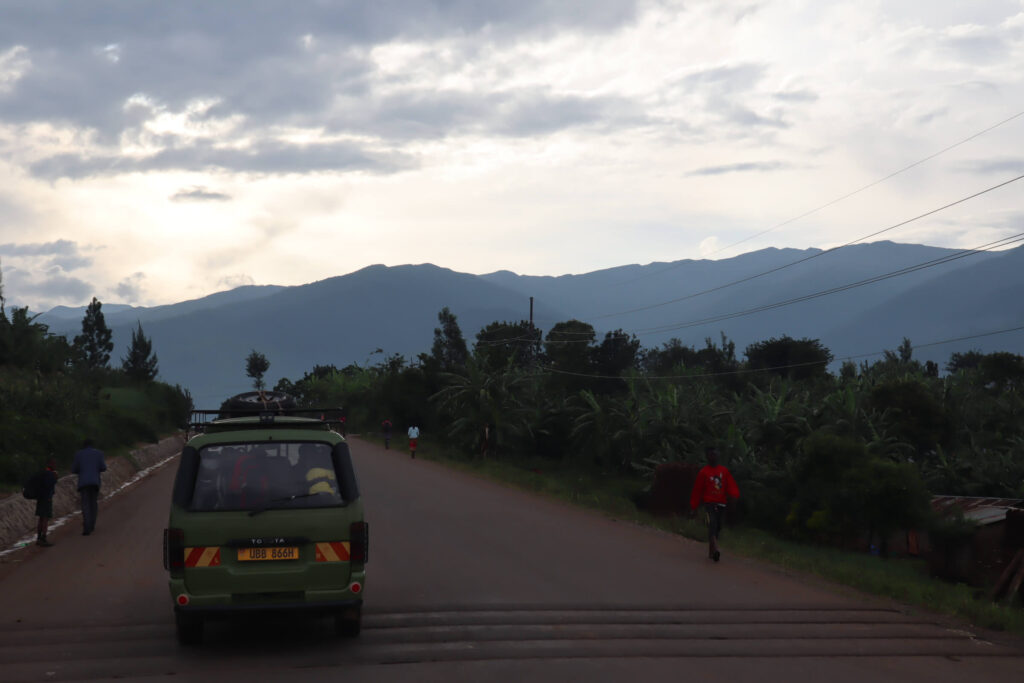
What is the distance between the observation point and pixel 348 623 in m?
8.24

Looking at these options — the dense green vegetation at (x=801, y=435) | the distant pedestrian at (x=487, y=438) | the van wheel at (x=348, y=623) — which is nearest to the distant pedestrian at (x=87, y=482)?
the van wheel at (x=348, y=623)

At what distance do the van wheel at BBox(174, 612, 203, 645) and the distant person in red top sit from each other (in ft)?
25.1

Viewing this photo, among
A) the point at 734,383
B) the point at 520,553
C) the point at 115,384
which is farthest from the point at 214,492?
the point at 734,383

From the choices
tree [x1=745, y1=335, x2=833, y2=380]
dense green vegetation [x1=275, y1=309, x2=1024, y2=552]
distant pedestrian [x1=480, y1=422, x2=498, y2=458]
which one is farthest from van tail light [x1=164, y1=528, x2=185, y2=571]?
tree [x1=745, y1=335, x2=833, y2=380]

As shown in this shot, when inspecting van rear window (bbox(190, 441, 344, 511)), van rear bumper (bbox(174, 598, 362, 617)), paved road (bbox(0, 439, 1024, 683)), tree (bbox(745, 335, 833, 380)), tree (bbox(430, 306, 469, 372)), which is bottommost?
paved road (bbox(0, 439, 1024, 683))

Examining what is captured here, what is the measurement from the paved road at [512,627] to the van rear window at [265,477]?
4.21 ft

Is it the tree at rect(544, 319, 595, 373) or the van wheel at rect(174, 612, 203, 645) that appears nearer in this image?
the van wheel at rect(174, 612, 203, 645)

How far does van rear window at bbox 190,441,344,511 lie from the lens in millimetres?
7945

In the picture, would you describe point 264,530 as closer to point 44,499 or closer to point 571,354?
point 44,499

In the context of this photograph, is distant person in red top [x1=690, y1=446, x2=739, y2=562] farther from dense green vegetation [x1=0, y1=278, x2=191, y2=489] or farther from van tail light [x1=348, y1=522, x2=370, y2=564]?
dense green vegetation [x1=0, y1=278, x2=191, y2=489]

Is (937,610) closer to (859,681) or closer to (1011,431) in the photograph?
(859,681)

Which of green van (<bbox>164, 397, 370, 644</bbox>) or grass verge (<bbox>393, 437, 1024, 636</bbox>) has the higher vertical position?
green van (<bbox>164, 397, 370, 644</bbox>)

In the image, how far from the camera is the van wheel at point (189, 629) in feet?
25.6

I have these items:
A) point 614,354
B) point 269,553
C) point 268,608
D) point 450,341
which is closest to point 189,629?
point 268,608
